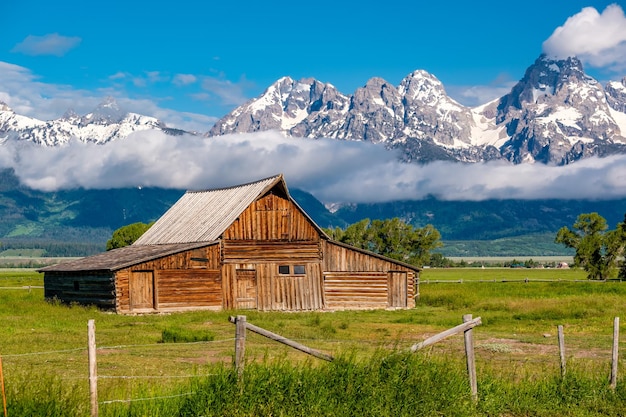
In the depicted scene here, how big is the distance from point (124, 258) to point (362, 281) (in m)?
15.9

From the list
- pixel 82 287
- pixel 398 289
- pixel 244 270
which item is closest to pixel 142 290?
pixel 82 287

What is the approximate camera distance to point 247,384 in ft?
46.2

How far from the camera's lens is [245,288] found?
5172 centimetres

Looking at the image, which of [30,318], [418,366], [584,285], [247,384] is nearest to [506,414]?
[418,366]

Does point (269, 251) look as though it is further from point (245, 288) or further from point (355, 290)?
point (355, 290)

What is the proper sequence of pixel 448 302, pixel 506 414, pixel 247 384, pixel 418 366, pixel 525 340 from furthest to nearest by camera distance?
pixel 448 302
pixel 525 340
pixel 506 414
pixel 418 366
pixel 247 384

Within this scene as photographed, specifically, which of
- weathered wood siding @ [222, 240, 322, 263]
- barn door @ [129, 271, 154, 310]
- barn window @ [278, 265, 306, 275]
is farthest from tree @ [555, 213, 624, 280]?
barn door @ [129, 271, 154, 310]

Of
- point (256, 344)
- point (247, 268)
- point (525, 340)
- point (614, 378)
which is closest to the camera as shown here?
point (614, 378)

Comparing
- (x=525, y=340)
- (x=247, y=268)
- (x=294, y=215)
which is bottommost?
(x=525, y=340)

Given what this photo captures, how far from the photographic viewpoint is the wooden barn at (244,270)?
48.3 m

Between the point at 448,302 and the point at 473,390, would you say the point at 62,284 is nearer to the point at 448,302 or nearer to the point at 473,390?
the point at 448,302

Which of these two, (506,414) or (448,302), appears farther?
(448,302)

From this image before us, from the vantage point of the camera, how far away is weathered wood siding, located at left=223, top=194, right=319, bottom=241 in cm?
5238

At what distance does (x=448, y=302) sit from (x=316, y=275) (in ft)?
34.3
